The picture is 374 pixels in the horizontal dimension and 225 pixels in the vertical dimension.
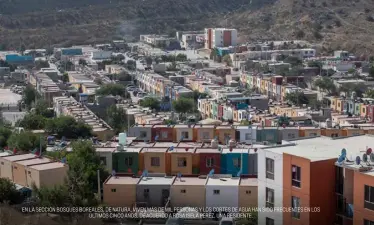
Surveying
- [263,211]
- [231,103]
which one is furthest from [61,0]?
[263,211]

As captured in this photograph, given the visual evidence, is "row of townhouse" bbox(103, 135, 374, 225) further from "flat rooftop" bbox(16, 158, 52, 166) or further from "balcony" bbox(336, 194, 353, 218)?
"flat rooftop" bbox(16, 158, 52, 166)

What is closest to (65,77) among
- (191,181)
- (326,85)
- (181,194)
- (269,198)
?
(326,85)

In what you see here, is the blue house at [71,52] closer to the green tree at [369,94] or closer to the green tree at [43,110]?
the green tree at [43,110]

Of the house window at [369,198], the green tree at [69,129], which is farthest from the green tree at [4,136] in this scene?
the house window at [369,198]

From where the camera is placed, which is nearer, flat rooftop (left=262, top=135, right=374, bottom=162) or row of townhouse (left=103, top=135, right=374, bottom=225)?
row of townhouse (left=103, top=135, right=374, bottom=225)

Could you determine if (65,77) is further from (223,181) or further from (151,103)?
(223,181)

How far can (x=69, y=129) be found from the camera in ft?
57.5

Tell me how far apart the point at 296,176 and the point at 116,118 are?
568 inches

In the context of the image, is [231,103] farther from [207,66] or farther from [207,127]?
[207,66]

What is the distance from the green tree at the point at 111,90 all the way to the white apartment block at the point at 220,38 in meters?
18.5

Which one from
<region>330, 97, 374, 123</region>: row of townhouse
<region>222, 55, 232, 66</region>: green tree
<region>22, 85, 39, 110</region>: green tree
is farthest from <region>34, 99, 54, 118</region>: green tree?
<region>222, 55, 232, 66</region>: green tree

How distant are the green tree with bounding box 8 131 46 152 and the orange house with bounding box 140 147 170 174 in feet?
8.79

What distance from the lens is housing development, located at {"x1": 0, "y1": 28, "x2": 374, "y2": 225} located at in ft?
25.2

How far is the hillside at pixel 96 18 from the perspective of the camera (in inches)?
2222
